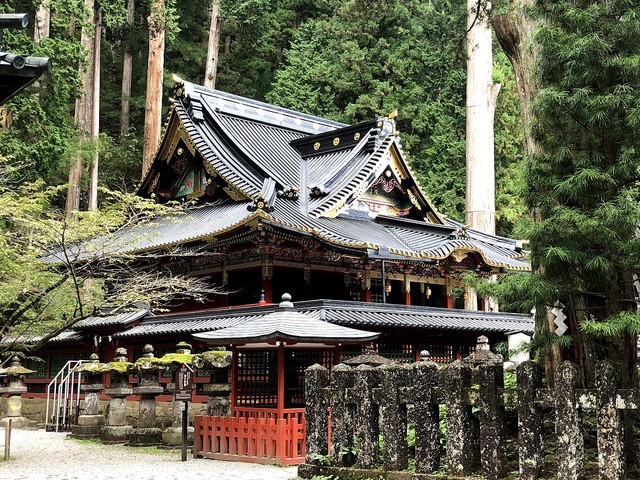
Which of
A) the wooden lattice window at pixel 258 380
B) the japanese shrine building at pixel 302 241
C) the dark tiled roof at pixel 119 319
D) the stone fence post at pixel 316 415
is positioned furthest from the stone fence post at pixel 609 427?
the dark tiled roof at pixel 119 319

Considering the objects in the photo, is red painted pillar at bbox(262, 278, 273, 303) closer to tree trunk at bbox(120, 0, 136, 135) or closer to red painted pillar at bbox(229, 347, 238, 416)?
red painted pillar at bbox(229, 347, 238, 416)

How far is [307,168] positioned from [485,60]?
9.22m

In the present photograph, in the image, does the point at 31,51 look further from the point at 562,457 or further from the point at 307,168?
the point at 562,457

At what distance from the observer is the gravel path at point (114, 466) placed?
41.0 ft

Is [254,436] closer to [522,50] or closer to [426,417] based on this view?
[426,417]

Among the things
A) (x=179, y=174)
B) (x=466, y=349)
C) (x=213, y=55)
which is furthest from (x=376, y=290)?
(x=213, y=55)

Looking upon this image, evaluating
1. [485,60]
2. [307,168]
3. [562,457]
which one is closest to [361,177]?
[307,168]

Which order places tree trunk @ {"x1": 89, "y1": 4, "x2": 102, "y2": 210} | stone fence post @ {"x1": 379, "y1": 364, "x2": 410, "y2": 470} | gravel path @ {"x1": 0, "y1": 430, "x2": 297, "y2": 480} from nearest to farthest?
1. stone fence post @ {"x1": 379, "y1": 364, "x2": 410, "y2": 470}
2. gravel path @ {"x1": 0, "y1": 430, "x2": 297, "y2": 480}
3. tree trunk @ {"x1": 89, "y1": 4, "x2": 102, "y2": 210}

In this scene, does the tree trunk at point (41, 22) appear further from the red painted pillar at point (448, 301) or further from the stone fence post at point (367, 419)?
the stone fence post at point (367, 419)

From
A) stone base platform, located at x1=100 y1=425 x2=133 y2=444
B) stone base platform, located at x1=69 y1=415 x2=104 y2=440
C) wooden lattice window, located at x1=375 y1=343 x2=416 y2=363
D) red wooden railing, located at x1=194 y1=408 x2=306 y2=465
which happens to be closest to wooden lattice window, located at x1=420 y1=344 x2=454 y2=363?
wooden lattice window, located at x1=375 y1=343 x2=416 y2=363

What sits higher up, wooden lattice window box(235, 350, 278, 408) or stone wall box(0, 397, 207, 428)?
wooden lattice window box(235, 350, 278, 408)

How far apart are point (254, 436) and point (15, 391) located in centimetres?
678

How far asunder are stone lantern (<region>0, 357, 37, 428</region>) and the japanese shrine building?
184 centimetres

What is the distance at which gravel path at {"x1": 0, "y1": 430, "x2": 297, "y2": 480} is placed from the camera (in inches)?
492
